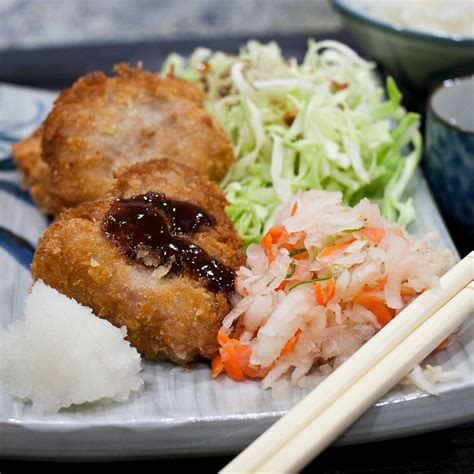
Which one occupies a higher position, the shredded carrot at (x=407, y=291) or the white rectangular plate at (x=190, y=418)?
the shredded carrot at (x=407, y=291)

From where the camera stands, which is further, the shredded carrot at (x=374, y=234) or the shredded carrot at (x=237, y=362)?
the shredded carrot at (x=374, y=234)

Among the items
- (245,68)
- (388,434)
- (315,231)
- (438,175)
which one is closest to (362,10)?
(245,68)

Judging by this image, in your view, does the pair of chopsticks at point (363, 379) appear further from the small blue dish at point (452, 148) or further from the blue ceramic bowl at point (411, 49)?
the blue ceramic bowl at point (411, 49)

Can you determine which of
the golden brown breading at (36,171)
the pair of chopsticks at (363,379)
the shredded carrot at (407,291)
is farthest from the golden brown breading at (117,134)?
the pair of chopsticks at (363,379)

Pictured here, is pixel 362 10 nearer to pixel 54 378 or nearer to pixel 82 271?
pixel 82 271

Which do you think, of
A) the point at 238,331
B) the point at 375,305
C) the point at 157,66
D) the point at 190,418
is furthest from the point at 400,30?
the point at 190,418

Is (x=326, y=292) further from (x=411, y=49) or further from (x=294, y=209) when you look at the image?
(x=411, y=49)

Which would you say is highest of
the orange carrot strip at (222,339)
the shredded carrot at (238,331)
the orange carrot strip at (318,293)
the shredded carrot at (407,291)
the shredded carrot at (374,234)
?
the shredded carrot at (374,234)
